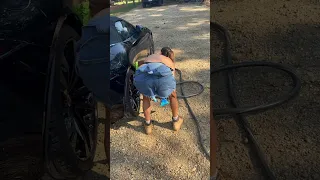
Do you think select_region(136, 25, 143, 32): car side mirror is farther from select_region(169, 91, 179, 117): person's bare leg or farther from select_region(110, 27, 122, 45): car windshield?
select_region(169, 91, 179, 117): person's bare leg

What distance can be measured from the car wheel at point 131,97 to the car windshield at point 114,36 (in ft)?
0.36

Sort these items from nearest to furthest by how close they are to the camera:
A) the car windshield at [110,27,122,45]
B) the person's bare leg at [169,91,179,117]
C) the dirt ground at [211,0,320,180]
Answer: the car windshield at [110,27,122,45] < the person's bare leg at [169,91,179,117] < the dirt ground at [211,0,320,180]

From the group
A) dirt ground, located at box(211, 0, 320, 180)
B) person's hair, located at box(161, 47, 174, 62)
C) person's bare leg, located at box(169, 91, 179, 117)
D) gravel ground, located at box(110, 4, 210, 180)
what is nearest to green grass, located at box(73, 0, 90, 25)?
gravel ground, located at box(110, 4, 210, 180)

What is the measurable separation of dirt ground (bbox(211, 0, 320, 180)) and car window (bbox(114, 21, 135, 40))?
1.93m

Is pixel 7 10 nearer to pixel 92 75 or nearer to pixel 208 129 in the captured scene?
pixel 92 75

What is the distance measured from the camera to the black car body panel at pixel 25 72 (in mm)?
1406

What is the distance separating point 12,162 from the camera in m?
1.57

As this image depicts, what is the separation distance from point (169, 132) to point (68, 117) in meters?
0.39

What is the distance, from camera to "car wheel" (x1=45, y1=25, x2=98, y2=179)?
1.41 metres

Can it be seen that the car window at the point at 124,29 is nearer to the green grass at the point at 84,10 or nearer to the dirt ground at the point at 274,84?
the green grass at the point at 84,10

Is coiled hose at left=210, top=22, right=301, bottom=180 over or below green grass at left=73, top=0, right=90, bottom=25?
below

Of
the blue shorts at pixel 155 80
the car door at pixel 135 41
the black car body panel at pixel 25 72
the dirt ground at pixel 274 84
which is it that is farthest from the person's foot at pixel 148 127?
the dirt ground at pixel 274 84

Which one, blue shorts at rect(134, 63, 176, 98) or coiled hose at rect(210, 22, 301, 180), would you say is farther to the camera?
coiled hose at rect(210, 22, 301, 180)

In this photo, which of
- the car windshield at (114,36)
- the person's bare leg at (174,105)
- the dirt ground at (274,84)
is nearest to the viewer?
the car windshield at (114,36)
